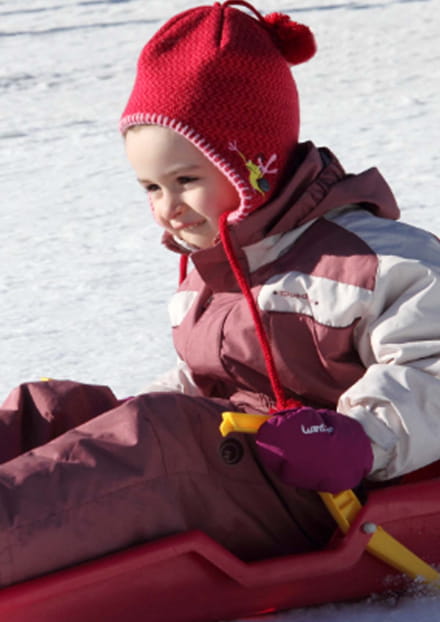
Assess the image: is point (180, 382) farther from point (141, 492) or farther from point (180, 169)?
point (141, 492)

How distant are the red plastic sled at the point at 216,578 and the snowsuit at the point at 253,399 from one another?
0.10 feet

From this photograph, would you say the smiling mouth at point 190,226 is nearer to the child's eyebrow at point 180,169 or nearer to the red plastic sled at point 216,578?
the child's eyebrow at point 180,169

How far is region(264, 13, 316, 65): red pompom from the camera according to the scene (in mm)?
1569

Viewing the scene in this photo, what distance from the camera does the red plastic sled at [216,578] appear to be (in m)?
1.17

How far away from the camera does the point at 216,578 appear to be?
1.26 meters

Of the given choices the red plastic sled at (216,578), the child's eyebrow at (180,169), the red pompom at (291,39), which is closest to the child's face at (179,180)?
the child's eyebrow at (180,169)

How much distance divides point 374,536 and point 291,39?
2.24ft

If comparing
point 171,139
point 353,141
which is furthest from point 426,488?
point 353,141

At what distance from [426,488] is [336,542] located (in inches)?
5.0

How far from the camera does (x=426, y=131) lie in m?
3.86

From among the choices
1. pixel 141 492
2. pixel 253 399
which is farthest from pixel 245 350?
pixel 141 492

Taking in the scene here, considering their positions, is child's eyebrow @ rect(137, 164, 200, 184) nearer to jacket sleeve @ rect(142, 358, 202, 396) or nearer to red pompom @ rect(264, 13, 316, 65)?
red pompom @ rect(264, 13, 316, 65)

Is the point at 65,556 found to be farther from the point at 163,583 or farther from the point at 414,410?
the point at 414,410

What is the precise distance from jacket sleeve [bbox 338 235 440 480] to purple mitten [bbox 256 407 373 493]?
0.05 meters
